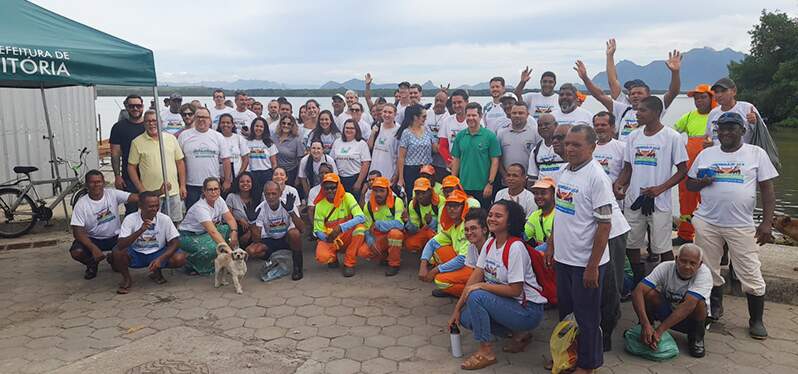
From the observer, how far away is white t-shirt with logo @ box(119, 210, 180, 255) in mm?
5602

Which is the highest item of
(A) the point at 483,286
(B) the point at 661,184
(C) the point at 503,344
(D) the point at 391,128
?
(D) the point at 391,128

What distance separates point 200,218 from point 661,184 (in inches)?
177

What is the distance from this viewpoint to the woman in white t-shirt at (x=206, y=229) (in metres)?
5.82

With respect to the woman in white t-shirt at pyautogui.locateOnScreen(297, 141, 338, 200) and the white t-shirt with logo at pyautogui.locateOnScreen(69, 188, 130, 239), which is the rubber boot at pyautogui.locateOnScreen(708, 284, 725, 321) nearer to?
the woman in white t-shirt at pyautogui.locateOnScreen(297, 141, 338, 200)

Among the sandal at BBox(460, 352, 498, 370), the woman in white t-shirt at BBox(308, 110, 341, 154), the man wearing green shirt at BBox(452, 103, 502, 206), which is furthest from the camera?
the woman in white t-shirt at BBox(308, 110, 341, 154)

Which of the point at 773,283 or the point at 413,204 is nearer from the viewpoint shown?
the point at 773,283

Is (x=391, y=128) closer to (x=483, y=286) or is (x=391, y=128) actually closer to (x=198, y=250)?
(x=198, y=250)

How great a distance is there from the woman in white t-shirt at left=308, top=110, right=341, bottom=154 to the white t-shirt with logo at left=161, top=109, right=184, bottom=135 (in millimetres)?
2140

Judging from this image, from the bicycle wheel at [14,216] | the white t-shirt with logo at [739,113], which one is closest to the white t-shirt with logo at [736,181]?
the white t-shirt with logo at [739,113]

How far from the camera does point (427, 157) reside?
21.9 ft

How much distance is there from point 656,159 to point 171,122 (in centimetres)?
638

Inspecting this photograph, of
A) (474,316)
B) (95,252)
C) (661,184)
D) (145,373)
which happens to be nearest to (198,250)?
(95,252)

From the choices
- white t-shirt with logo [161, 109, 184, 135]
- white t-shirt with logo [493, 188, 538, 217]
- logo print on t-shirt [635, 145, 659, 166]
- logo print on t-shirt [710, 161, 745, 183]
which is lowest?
white t-shirt with logo [493, 188, 538, 217]

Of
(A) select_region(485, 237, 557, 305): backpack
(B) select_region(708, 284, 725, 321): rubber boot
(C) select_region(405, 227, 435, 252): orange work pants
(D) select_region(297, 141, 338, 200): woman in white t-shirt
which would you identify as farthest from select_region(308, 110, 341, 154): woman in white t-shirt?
(B) select_region(708, 284, 725, 321): rubber boot
